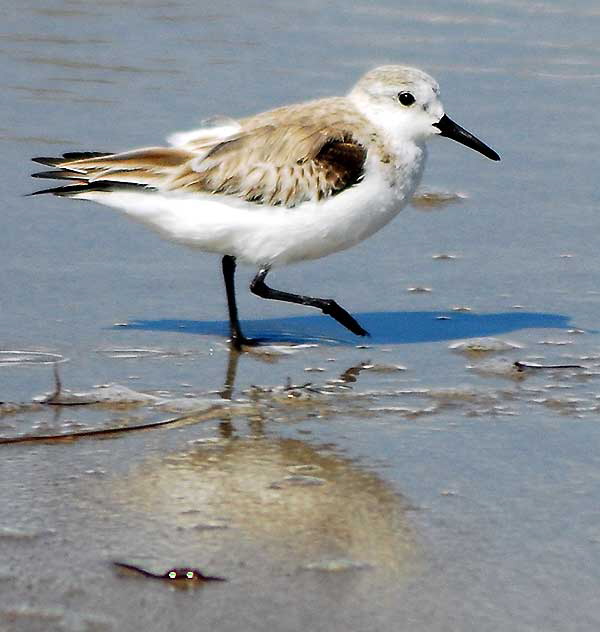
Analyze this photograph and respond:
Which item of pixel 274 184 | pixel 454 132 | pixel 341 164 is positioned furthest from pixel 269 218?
pixel 454 132

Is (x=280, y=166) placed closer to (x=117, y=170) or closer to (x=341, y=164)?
(x=341, y=164)

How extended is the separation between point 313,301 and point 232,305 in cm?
30

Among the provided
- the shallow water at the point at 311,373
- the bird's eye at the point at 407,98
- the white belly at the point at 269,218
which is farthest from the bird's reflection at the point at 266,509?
the bird's eye at the point at 407,98

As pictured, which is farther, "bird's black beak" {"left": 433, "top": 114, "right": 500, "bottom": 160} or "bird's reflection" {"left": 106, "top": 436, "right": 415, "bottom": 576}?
"bird's black beak" {"left": 433, "top": 114, "right": 500, "bottom": 160}

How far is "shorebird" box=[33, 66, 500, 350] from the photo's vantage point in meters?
5.47

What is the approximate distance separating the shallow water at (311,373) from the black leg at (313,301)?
0.24 ft

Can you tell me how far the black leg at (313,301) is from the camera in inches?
216

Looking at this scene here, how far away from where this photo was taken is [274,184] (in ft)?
18.0

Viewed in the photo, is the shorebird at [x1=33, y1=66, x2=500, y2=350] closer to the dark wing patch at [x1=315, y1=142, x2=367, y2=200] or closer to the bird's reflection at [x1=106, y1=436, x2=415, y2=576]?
the dark wing patch at [x1=315, y1=142, x2=367, y2=200]

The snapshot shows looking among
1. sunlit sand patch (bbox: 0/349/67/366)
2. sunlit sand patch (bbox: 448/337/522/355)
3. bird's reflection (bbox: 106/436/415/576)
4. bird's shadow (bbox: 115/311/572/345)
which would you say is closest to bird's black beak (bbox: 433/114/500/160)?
bird's shadow (bbox: 115/311/572/345)

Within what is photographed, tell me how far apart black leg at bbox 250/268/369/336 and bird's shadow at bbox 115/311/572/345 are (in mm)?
69

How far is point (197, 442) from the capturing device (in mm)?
4367

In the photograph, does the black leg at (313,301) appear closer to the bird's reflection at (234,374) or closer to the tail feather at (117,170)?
the bird's reflection at (234,374)

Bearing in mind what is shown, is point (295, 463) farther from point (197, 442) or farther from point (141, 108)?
point (141, 108)
